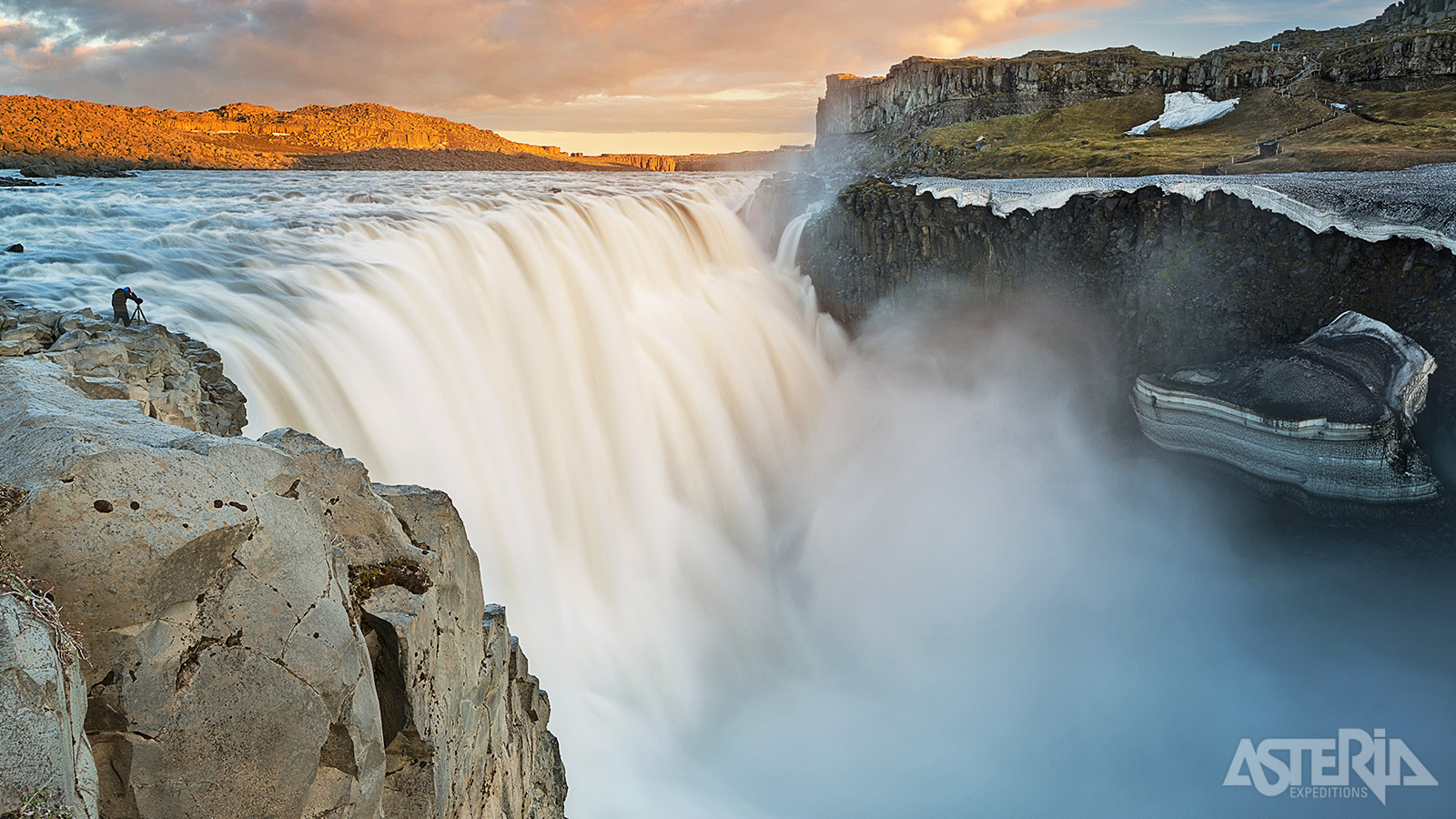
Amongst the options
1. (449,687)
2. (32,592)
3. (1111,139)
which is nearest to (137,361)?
(449,687)

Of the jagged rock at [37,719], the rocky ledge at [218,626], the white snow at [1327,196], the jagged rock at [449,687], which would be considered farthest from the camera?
the white snow at [1327,196]

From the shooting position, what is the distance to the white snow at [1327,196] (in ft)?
46.2

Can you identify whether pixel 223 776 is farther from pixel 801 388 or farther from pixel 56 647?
pixel 801 388

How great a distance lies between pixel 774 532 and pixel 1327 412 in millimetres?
9688

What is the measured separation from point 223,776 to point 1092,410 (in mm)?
17855

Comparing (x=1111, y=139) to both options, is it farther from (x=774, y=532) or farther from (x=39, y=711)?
(x=39, y=711)

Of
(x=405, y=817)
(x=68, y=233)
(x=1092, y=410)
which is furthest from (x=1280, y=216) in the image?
(x=68, y=233)

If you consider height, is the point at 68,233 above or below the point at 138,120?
below

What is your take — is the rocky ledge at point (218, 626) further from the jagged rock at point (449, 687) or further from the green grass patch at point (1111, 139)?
the green grass patch at point (1111, 139)

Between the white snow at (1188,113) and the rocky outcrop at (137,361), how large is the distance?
113 ft

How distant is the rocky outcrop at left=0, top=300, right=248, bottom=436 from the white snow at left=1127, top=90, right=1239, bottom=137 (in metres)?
34.6

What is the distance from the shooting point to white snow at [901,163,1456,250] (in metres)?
14.1

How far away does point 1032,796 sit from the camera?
951cm

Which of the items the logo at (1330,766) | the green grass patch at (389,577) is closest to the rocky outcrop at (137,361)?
the green grass patch at (389,577)
